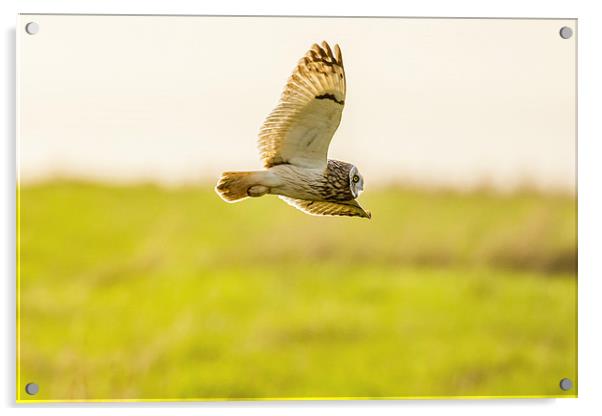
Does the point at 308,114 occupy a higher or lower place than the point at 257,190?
higher

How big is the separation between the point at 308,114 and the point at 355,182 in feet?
0.73

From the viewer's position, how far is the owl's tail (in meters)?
2.75

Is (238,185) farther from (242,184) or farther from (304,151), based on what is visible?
(304,151)

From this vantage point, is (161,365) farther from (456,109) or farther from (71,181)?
(456,109)

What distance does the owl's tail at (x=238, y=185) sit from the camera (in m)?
2.75

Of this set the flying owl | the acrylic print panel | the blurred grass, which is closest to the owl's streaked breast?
the flying owl

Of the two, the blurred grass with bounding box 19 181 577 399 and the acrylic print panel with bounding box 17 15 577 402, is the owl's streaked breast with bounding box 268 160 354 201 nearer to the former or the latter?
the acrylic print panel with bounding box 17 15 577 402

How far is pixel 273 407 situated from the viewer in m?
2.98

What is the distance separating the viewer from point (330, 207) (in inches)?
111

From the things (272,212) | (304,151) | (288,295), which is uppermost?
(304,151)

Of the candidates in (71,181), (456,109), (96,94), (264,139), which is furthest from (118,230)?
(456,109)

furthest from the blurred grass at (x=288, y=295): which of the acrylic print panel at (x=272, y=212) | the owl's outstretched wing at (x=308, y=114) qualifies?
the owl's outstretched wing at (x=308, y=114)
